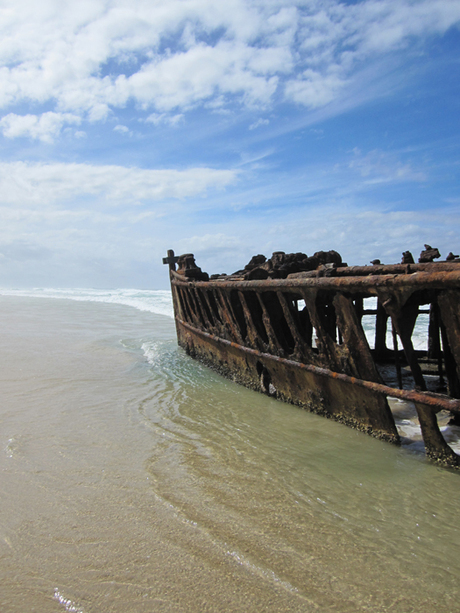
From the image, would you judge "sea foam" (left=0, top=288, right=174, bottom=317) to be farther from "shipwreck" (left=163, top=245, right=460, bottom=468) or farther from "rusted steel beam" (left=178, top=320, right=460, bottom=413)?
"rusted steel beam" (left=178, top=320, right=460, bottom=413)

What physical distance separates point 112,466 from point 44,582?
4.73 ft

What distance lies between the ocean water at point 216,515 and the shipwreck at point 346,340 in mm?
289

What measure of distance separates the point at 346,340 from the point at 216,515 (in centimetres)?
216

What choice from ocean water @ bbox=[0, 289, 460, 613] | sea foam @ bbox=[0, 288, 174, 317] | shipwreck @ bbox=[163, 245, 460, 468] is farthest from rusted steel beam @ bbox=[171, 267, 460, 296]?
sea foam @ bbox=[0, 288, 174, 317]

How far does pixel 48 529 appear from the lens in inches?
103

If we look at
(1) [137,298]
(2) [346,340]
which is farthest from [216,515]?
(1) [137,298]

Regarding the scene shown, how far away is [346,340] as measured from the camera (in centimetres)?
415

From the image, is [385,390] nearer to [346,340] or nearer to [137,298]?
[346,340]

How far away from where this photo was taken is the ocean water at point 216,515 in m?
2.07

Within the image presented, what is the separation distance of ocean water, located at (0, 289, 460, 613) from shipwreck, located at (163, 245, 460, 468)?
289 mm

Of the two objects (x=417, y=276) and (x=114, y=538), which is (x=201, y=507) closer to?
(x=114, y=538)

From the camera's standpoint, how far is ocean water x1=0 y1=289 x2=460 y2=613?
2068 mm

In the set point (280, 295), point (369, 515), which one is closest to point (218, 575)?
point (369, 515)

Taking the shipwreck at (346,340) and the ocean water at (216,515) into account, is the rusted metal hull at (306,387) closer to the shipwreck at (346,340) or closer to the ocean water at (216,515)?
the shipwreck at (346,340)
